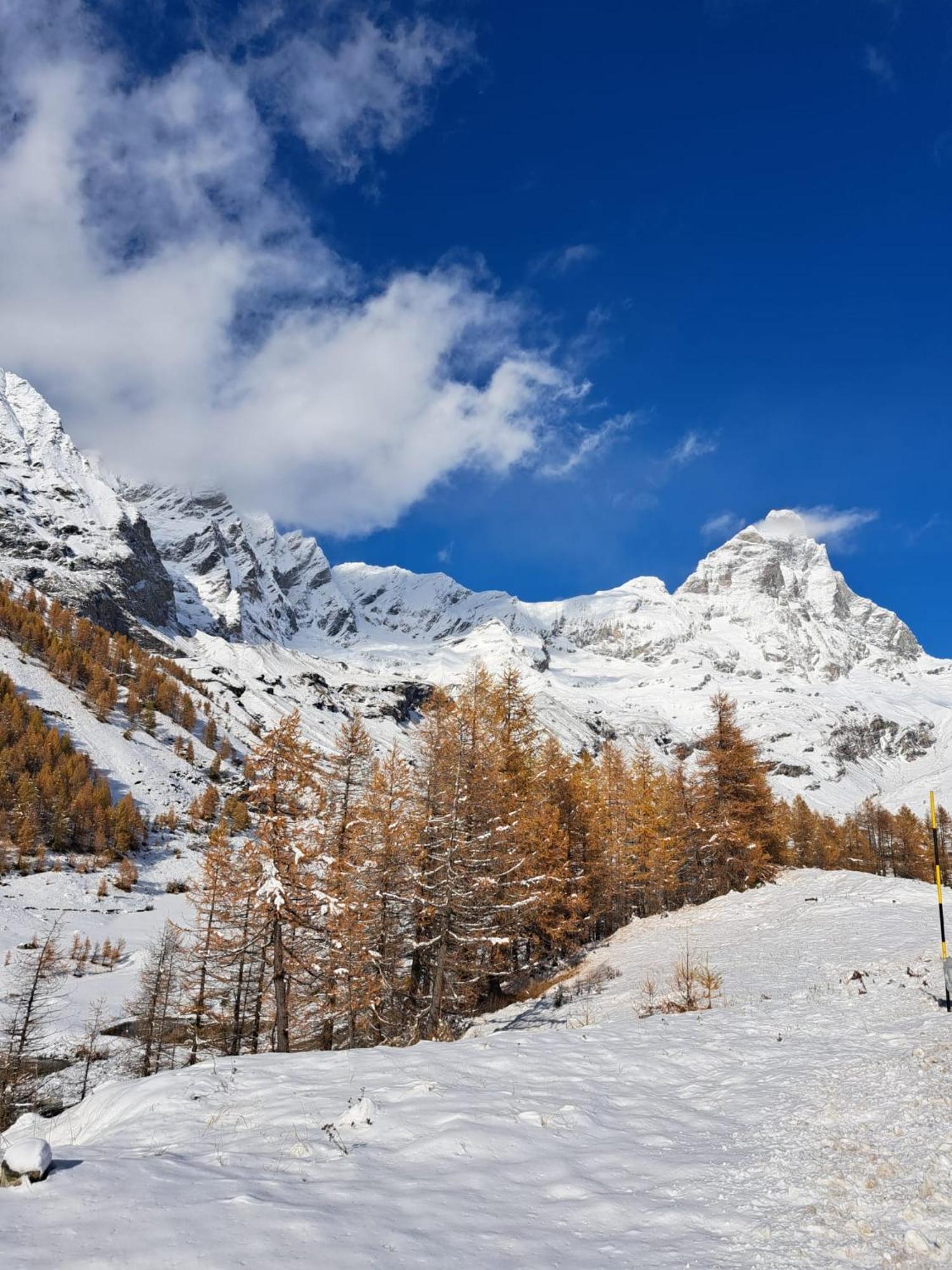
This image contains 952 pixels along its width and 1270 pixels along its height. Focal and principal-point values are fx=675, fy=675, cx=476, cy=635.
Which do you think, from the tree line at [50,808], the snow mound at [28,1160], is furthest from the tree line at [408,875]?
the tree line at [50,808]

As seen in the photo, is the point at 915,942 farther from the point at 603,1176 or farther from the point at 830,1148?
the point at 603,1176

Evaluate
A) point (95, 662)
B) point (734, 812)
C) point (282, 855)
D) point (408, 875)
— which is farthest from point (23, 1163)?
point (95, 662)

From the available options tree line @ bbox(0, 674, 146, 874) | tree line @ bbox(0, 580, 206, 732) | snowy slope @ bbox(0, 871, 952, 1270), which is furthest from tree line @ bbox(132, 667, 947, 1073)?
tree line @ bbox(0, 580, 206, 732)

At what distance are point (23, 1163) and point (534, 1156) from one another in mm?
4102

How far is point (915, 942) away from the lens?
58.4ft

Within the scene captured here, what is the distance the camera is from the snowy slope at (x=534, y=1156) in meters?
4.23

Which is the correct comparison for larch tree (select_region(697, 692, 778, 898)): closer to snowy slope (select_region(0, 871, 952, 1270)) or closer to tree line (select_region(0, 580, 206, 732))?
snowy slope (select_region(0, 871, 952, 1270))

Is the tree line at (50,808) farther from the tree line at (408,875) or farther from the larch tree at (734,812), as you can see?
the larch tree at (734,812)

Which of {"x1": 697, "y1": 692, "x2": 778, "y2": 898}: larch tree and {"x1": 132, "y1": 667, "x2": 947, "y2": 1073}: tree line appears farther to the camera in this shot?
{"x1": 697, "y1": 692, "x2": 778, "y2": 898}: larch tree

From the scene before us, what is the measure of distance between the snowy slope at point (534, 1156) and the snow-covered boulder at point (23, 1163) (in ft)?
0.43

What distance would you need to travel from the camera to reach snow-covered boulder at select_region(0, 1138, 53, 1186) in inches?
176

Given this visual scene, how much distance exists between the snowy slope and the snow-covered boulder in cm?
13

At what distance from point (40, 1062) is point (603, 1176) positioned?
41106 millimetres

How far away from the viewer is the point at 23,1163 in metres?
4.47
